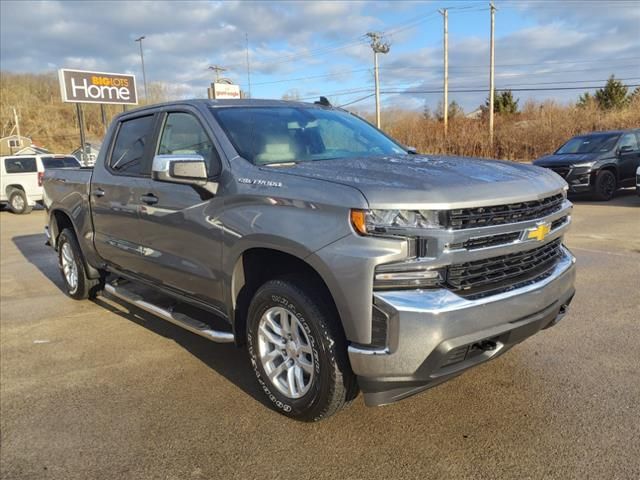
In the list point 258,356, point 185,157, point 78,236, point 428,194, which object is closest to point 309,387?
point 258,356

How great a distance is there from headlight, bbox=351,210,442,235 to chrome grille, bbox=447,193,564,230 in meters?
0.08

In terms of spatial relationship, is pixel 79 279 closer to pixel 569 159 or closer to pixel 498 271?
pixel 498 271

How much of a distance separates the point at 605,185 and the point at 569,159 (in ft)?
3.54

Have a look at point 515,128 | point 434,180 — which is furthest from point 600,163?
point 515,128

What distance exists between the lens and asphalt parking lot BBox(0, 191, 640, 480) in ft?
8.95

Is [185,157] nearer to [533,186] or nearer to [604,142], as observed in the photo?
[533,186]

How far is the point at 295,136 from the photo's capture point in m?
3.86

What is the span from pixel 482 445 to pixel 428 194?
1407 mm

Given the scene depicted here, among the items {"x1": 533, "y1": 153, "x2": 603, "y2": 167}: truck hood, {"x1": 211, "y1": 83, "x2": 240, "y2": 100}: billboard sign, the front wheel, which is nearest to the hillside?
{"x1": 211, "y1": 83, "x2": 240, "y2": 100}: billboard sign

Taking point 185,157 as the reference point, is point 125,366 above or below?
below

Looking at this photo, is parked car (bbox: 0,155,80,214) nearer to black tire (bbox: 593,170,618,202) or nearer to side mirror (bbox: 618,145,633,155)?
black tire (bbox: 593,170,618,202)

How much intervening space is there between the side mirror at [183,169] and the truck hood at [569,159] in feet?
38.4

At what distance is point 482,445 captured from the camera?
2.84 m

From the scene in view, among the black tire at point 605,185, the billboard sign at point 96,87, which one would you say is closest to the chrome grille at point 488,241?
the black tire at point 605,185
